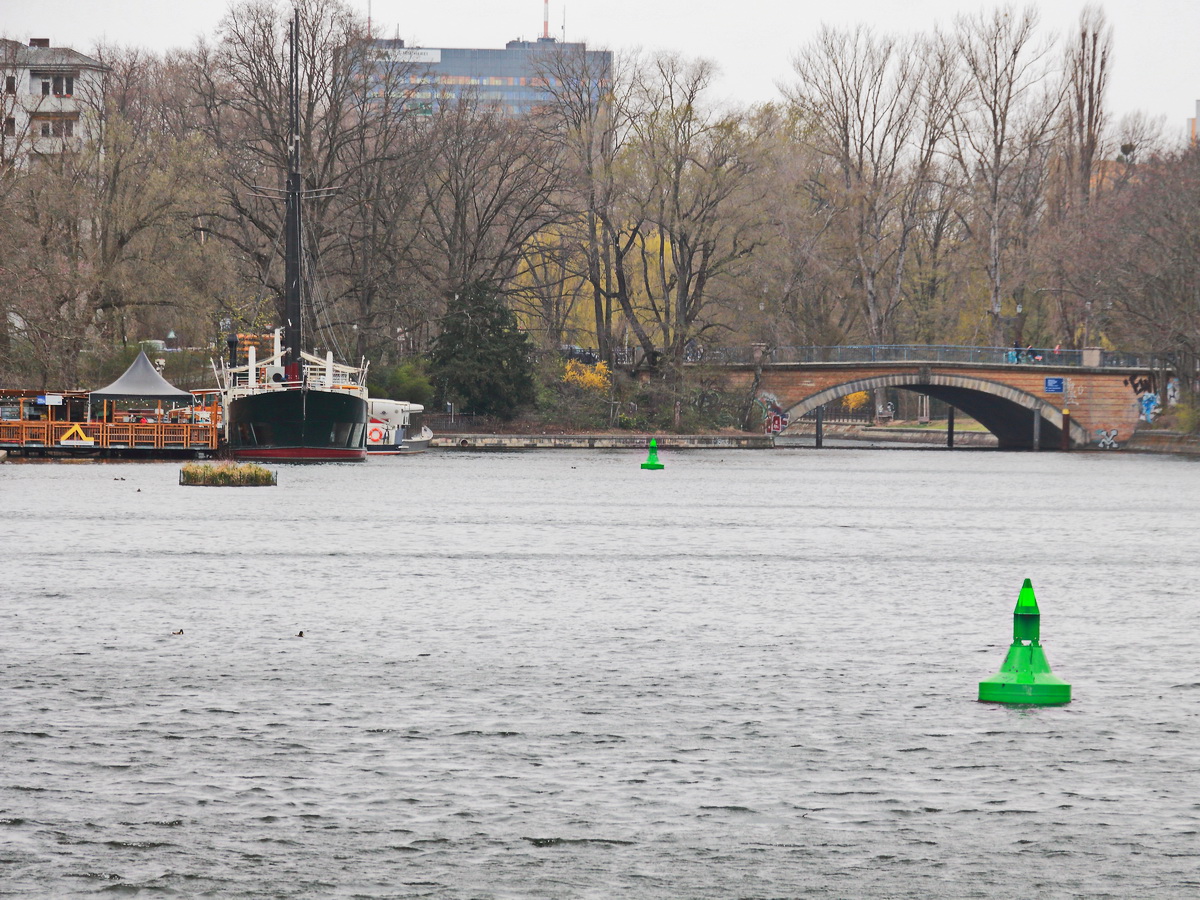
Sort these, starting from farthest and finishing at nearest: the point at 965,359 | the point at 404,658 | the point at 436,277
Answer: the point at 965,359 → the point at 436,277 → the point at 404,658

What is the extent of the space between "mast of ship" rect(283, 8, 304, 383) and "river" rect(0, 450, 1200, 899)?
31.4m

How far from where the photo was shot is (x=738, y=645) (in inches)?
545

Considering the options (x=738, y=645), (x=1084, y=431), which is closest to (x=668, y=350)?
(x=1084, y=431)

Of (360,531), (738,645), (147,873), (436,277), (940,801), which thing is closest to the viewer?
(147,873)

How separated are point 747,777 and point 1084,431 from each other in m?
73.0

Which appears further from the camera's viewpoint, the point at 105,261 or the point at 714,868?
the point at 105,261

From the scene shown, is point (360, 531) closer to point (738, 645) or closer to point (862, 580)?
point (862, 580)

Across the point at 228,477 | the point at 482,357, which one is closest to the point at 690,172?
the point at 482,357

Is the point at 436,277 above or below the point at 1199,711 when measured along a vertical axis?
above

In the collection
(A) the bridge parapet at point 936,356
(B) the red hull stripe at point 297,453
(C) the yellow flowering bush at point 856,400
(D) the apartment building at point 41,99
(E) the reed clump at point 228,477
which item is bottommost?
(E) the reed clump at point 228,477

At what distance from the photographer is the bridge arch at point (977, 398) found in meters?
76.1

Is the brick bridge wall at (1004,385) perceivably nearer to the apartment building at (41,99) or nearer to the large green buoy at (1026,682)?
the apartment building at (41,99)

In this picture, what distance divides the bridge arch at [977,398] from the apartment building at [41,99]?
33772 mm

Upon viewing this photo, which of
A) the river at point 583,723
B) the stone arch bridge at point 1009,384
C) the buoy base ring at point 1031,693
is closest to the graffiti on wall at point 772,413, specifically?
the stone arch bridge at point 1009,384
